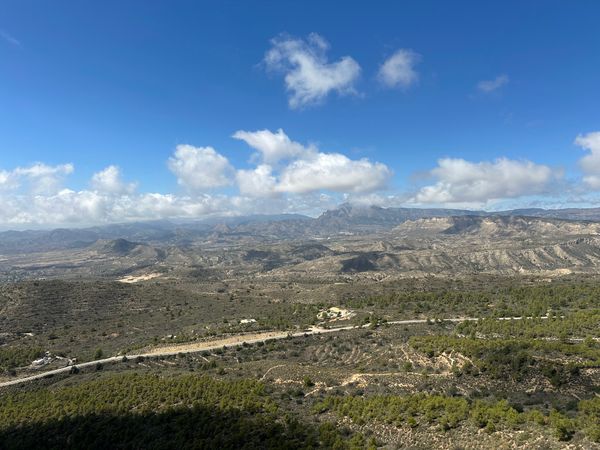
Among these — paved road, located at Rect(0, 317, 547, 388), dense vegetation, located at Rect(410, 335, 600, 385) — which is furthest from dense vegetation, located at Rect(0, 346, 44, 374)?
dense vegetation, located at Rect(410, 335, 600, 385)

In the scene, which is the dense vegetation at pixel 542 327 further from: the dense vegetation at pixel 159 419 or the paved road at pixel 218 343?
the dense vegetation at pixel 159 419

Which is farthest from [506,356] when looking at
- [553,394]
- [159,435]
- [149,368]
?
[149,368]

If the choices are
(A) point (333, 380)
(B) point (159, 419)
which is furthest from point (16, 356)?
(A) point (333, 380)

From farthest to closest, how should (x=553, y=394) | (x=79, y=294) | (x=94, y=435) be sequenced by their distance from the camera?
(x=79, y=294)
(x=94, y=435)
(x=553, y=394)

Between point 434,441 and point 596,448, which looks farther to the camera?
point 434,441

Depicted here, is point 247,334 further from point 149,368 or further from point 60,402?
point 60,402

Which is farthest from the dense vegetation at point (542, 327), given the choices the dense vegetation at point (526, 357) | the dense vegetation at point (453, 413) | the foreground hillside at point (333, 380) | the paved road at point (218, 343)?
the dense vegetation at point (453, 413)

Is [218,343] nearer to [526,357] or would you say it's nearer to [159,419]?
[159,419]

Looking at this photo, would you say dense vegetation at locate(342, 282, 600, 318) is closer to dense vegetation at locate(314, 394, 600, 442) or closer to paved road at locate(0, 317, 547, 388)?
paved road at locate(0, 317, 547, 388)
